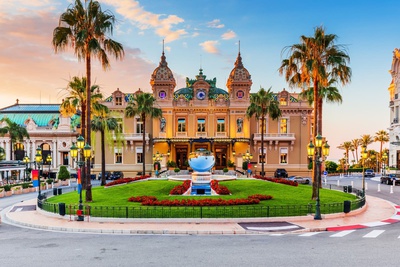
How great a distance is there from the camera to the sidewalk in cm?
2003

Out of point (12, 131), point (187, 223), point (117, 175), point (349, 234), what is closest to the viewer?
point (349, 234)

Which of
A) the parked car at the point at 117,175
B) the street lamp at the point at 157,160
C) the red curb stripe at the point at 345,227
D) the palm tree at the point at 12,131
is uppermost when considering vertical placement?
the palm tree at the point at 12,131

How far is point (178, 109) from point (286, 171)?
2137 centimetres

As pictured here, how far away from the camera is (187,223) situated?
2205cm

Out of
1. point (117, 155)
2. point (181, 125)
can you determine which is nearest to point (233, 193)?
point (181, 125)

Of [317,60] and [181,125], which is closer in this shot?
[317,60]

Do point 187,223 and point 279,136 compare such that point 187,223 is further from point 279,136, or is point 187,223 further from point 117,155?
point 117,155

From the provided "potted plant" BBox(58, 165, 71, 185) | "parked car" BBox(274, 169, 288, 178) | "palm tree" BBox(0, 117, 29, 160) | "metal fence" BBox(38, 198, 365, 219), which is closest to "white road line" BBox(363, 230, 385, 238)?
"metal fence" BBox(38, 198, 365, 219)

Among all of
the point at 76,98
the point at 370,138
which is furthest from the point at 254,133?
the point at 370,138

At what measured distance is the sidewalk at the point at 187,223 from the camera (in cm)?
2003

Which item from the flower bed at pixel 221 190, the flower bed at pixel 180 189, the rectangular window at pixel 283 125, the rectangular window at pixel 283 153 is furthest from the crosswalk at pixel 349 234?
the rectangular window at pixel 283 125

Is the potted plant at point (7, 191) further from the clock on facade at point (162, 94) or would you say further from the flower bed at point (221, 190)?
the clock on facade at point (162, 94)

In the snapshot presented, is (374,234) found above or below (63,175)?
above

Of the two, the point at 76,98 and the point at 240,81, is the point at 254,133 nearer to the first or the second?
the point at 240,81
